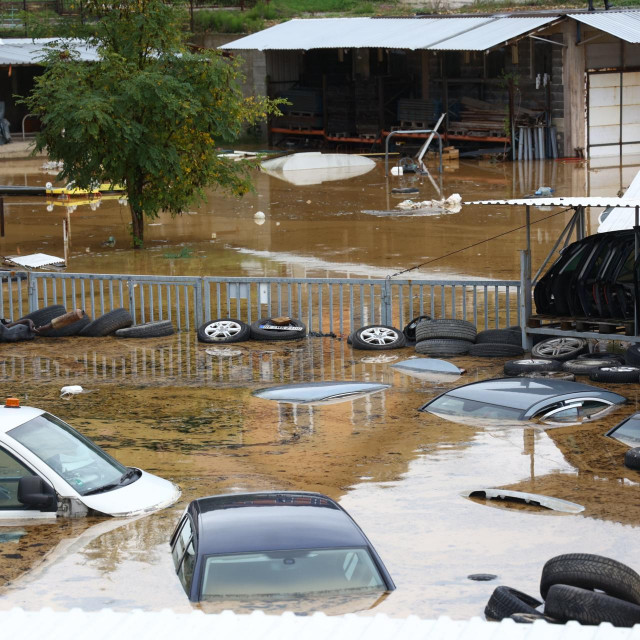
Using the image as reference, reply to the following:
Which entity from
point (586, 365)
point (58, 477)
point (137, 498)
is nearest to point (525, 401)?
point (586, 365)

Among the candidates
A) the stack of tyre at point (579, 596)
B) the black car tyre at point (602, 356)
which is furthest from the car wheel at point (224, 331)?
the stack of tyre at point (579, 596)

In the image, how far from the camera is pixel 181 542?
8.46 m

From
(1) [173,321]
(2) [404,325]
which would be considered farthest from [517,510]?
(1) [173,321]

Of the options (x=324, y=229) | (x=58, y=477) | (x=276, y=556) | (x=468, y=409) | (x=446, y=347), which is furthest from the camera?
(x=324, y=229)

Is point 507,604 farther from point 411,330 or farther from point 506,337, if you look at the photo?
point 411,330

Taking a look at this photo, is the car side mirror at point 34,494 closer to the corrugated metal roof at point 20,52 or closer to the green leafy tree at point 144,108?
the green leafy tree at point 144,108

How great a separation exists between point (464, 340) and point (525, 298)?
107 cm

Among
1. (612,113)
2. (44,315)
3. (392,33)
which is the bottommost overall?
(44,315)

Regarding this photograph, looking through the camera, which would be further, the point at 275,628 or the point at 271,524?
the point at 271,524

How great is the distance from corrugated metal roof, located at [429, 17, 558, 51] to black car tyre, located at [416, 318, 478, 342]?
25192 millimetres

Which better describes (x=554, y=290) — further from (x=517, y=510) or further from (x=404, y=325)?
(x=517, y=510)

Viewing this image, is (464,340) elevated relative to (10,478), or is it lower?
lower

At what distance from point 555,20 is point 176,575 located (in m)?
36.8

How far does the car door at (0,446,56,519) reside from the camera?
942 cm
